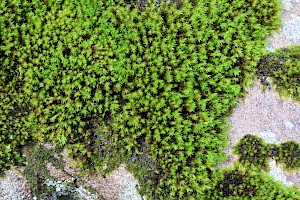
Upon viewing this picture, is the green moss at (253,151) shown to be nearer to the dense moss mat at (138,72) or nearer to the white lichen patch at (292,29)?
the dense moss mat at (138,72)

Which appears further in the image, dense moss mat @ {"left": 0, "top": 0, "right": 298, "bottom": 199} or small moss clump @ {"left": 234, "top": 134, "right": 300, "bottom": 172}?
small moss clump @ {"left": 234, "top": 134, "right": 300, "bottom": 172}

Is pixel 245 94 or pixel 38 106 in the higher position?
pixel 38 106

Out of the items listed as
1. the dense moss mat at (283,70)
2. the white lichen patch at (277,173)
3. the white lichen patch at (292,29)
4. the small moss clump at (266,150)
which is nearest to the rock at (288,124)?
the small moss clump at (266,150)

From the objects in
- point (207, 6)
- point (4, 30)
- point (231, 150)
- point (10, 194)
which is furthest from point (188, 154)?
point (4, 30)

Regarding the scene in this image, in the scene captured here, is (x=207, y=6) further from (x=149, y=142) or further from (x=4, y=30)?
(x=4, y=30)

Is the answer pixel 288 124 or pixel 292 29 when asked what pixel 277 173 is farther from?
pixel 292 29

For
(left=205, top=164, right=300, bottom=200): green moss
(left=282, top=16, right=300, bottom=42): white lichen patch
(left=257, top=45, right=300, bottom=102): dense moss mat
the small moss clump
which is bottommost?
(left=205, top=164, right=300, bottom=200): green moss

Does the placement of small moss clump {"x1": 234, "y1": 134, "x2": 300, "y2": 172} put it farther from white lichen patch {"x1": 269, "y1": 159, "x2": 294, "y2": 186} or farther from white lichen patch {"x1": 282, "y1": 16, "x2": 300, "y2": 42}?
white lichen patch {"x1": 282, "y1": 16, "x2": 300, "y2": 42}

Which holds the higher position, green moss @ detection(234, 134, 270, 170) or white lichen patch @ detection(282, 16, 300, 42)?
white lichen patch @ detection(282, 16, 300, 42)

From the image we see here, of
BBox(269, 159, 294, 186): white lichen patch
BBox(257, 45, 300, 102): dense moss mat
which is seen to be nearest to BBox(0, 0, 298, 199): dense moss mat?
BBox(257, 45, 300, 102): dense moss mat
